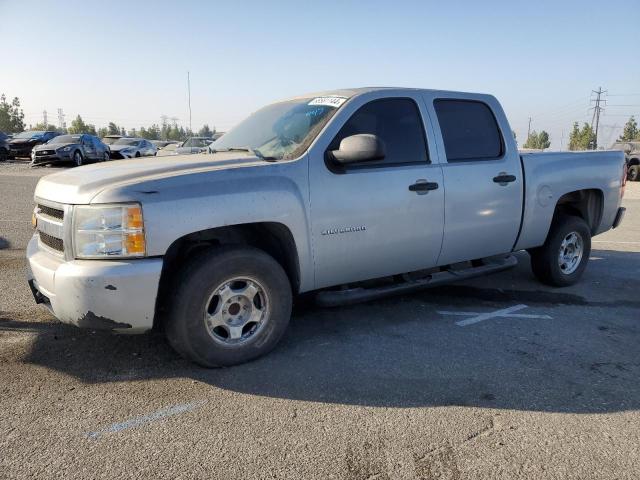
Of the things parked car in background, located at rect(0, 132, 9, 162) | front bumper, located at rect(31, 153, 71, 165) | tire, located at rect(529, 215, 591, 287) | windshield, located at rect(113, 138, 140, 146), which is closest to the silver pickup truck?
tire, located at rect(529, 215, 591, 287)

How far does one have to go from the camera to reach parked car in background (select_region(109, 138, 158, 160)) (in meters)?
28.6

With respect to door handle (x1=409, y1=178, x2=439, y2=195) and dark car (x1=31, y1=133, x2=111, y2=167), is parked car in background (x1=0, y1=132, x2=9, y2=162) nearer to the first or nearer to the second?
dark car (x1=31, y1=133, x2=111, y2=167)

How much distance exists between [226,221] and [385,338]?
165 centimetres

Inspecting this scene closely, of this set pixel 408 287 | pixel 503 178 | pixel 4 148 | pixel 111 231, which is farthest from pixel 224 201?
pixel 4 148

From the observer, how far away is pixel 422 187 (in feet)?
14.1

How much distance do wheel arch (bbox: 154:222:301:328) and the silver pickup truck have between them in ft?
0.05

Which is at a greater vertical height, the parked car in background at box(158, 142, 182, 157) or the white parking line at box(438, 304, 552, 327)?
the parked car in background at box(158, 142, 182, 157)

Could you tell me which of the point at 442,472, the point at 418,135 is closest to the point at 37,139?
the point at 418,135

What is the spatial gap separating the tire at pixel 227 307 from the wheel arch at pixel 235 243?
5.3 inches

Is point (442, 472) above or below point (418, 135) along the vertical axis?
below

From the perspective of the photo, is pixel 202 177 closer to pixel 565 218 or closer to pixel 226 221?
pixel 226 221

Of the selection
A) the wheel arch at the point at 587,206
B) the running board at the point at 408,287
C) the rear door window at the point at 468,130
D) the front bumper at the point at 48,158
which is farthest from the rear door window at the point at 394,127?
the front bumper at the point at 48,158

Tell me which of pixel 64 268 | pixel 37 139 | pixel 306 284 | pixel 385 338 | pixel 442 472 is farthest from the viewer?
pixel 37 139

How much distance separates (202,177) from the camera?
11.2ft
